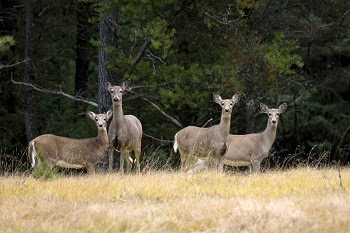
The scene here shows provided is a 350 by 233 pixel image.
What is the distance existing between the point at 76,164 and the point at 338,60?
1264cm

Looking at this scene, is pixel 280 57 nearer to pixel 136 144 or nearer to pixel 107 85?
pixel 136 144

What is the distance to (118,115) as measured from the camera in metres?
15.2

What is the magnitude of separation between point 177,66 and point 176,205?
7917 mm

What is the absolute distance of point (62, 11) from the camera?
68.2 ft

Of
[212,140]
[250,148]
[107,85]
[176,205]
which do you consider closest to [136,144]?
[107,85]

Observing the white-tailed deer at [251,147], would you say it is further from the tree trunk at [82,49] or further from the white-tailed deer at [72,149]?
the tree trunk at [82,49]

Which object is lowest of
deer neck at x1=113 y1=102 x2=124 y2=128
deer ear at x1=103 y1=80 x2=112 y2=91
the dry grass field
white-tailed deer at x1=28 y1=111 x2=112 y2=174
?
white-tailed deer at x1=28 y1=111 x2=112 y2=174

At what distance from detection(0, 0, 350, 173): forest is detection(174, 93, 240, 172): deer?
1.20m

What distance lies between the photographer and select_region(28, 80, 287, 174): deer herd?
48.4 feet

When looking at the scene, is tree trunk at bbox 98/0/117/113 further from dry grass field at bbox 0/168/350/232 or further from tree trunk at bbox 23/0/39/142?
dry grass field at bbox 0/168/350/232

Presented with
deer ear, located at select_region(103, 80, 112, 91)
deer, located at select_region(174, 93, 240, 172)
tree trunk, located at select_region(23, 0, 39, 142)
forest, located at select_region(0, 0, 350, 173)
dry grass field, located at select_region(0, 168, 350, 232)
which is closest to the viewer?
dry grass field, located at select_region(0, 168, 350, 232)

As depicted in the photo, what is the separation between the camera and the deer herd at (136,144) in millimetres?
14766

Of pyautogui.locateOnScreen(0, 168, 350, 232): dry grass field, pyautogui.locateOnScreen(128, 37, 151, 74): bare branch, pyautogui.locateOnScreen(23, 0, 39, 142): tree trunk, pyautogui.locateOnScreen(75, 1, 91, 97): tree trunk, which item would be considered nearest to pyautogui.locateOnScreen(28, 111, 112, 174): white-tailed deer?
pyautogui.locateOnScreen(128, 37, 151, 74): bare branch

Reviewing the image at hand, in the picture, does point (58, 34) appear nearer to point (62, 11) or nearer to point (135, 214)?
point (62, 11)
